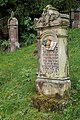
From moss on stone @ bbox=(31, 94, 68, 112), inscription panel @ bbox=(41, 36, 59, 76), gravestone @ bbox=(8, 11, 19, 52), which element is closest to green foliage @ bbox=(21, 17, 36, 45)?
gravestone @ bbox=(8, 11, 19, 52)

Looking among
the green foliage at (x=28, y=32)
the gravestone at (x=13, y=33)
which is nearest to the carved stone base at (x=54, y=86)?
the gravestone at (x=13, y=33)

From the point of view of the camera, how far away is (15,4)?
701 inches

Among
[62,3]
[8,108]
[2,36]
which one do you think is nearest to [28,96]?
[8,108]

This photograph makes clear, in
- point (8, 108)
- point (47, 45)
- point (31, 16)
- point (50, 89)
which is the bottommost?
point (8, 108)

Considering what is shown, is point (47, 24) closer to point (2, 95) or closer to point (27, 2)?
point (2, 95)

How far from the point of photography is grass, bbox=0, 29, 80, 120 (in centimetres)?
598

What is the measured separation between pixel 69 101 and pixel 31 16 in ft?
42.4

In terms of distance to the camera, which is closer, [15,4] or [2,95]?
[2,95]

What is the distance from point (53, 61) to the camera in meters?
6.46

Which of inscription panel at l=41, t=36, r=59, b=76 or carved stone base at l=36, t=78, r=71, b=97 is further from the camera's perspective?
inscription panel at l=41, t=36, r=59, b=76

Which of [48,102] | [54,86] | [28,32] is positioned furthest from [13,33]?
[48,102]

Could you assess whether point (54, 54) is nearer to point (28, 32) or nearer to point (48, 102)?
point (48, 102)

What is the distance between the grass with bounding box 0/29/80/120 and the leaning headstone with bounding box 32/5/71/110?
23 centimetres

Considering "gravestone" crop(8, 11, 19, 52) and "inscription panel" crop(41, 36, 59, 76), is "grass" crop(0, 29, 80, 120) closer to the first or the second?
"inscription panel" crop(41, 36, 59, 76)
